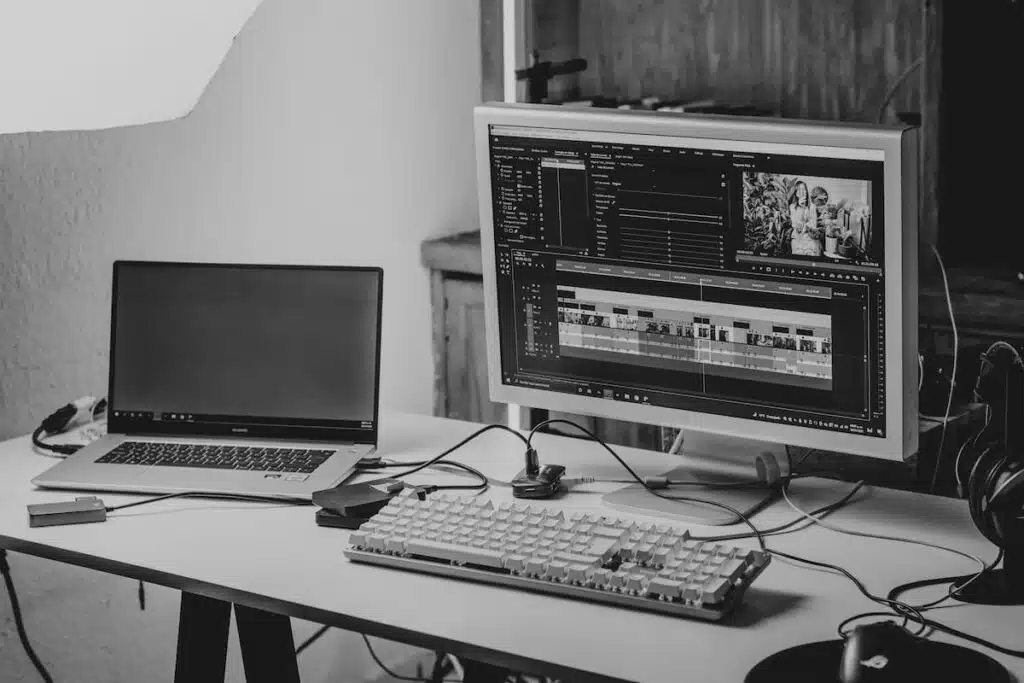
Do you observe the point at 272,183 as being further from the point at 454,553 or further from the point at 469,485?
the point at 454,553

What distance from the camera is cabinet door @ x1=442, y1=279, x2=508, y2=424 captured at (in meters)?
3.03

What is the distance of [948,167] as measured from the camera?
2.88 metres

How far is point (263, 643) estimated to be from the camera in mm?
1710

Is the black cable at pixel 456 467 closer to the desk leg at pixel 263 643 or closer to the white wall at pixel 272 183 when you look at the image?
the desk leg at pixel 263 643

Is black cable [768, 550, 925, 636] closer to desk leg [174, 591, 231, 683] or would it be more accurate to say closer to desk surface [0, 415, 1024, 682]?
desk surface [0, 415, 1024, 682]

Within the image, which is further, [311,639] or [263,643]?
[311,639]

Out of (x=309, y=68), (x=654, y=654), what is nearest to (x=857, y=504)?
(x=654, y=654)

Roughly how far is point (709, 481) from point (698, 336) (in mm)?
200

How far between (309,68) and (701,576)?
1.62 meters

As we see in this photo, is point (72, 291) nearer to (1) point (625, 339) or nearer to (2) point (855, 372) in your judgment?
(1) point (625, 339)

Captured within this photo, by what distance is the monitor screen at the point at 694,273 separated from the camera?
1.57 meters

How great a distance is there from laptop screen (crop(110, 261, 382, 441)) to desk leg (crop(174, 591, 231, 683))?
0.32 metres

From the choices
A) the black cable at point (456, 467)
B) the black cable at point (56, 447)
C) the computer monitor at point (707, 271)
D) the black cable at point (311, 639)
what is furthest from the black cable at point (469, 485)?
the black cable at point (311, 639)

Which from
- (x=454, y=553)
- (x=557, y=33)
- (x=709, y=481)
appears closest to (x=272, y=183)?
(x=557, y=33)
